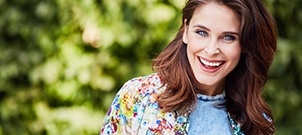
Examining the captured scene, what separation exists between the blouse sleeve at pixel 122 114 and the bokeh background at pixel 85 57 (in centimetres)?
145

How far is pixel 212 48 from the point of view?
263cm

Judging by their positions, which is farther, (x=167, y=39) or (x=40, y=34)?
(x=40, y=34)

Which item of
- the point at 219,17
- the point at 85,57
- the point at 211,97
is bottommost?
the point at 211,97

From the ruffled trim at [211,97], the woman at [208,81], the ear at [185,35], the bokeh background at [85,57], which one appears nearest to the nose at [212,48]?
the woman at [208,81]

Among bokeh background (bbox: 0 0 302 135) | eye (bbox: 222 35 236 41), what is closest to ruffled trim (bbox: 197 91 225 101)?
eye (bbox: 222 35 236 41)

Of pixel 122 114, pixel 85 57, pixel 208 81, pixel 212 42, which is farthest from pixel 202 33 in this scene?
pixel 85 57

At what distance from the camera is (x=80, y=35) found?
4551 mm

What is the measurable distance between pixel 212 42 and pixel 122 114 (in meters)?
0.38

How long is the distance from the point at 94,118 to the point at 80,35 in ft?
1.35

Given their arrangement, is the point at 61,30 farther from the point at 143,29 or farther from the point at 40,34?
the point at 143,29

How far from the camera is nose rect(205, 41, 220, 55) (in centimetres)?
263

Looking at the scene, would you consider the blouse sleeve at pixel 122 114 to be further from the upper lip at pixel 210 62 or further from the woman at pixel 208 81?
the upper lip at pixel 210 62

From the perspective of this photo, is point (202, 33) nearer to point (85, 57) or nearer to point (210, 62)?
point (210, 62)

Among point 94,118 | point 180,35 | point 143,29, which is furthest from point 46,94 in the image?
point 180,35
